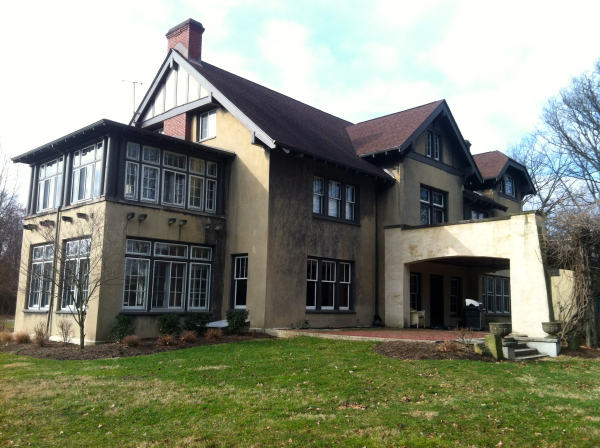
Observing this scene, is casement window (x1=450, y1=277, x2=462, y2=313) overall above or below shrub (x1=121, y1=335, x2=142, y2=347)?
above

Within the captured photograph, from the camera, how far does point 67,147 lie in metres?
18.2

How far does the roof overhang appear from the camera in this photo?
15945 millimetres

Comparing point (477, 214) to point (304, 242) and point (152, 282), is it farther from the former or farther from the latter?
point (152, 282)

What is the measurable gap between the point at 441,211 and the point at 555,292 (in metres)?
6.64

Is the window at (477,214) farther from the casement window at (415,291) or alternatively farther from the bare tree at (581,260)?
the bare tree at (581,260)

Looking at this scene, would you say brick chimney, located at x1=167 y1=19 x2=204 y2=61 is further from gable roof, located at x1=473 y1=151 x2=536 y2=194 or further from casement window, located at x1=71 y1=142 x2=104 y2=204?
gable roof, located at x1=473 y1=151 x2=536 y2=194

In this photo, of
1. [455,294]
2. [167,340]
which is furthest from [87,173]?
[455,294]

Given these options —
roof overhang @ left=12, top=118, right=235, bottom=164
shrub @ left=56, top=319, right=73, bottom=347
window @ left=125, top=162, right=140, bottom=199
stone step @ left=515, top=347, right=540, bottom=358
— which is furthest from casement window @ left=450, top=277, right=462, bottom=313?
shrub @ left=56, top=319, right=73, bottom=347

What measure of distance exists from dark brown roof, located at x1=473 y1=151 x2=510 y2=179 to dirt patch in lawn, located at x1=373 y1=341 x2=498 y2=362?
18.1m

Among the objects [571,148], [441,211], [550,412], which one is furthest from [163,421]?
[571,148]

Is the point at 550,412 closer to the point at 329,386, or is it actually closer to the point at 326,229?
the point at 329,386

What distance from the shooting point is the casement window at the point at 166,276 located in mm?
16281

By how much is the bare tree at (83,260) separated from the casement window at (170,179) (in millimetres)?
1417

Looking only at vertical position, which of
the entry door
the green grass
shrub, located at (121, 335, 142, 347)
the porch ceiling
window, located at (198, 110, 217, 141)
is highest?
window, located at (198, 110, 217, 141)
